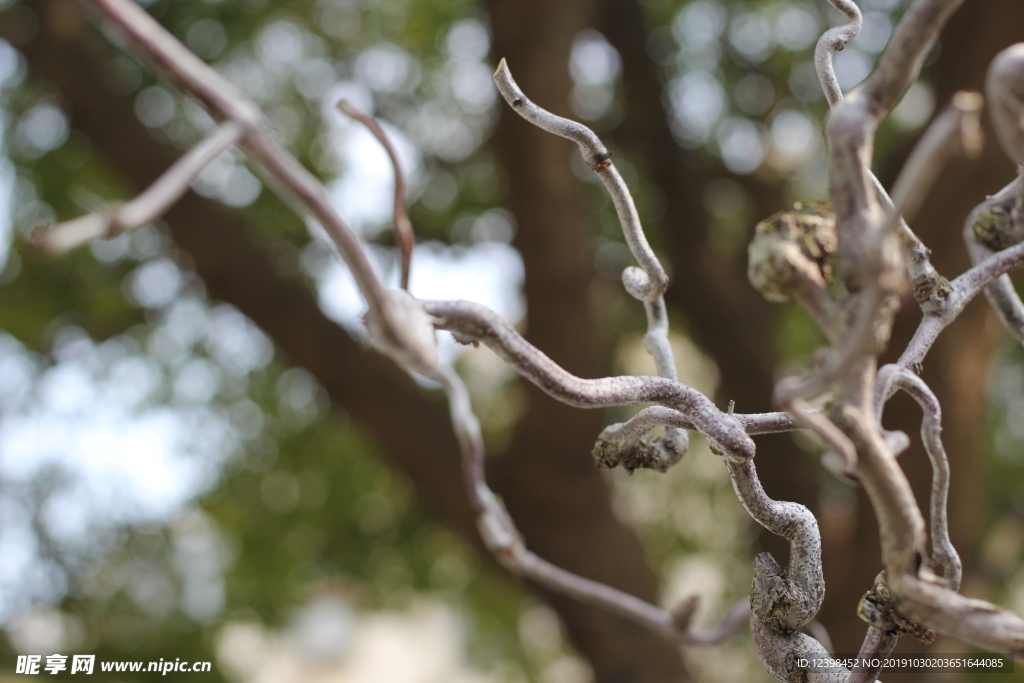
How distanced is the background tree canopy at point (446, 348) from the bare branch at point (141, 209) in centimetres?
99

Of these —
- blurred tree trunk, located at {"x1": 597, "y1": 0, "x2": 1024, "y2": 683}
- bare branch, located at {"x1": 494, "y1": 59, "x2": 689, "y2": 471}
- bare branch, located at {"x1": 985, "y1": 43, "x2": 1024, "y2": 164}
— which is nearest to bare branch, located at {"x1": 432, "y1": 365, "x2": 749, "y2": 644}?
bare branch, located at {"x1": 494, "y1": 59, "x2": 689, "y2": 471}

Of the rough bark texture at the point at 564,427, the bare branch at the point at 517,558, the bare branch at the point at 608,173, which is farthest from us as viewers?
the rough bark texture at the point at 564,427

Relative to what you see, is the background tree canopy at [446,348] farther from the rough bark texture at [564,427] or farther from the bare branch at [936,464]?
the bare branch at [936,464]

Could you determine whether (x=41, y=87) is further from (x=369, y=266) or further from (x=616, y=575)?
(x=369, y=266)

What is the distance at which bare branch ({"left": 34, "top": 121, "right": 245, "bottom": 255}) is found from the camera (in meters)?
0.12

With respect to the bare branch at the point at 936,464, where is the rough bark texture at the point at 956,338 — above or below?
below

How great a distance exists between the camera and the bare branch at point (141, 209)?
0.12 m

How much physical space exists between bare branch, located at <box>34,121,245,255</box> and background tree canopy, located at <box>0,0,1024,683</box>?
987mm

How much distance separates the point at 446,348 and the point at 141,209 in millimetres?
1134

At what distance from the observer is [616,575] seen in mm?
1195

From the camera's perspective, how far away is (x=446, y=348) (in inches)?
49.4

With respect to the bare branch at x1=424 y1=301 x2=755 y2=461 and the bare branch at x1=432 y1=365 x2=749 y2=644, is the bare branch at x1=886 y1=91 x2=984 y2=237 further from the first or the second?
the bare branch at x1=432 y1=365 x2=749 y2=644

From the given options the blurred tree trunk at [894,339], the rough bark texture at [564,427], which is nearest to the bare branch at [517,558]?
the blurred tree trunk at [894,339]

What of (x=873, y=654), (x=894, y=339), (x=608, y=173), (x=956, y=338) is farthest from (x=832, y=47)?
(x=956, y=338)
